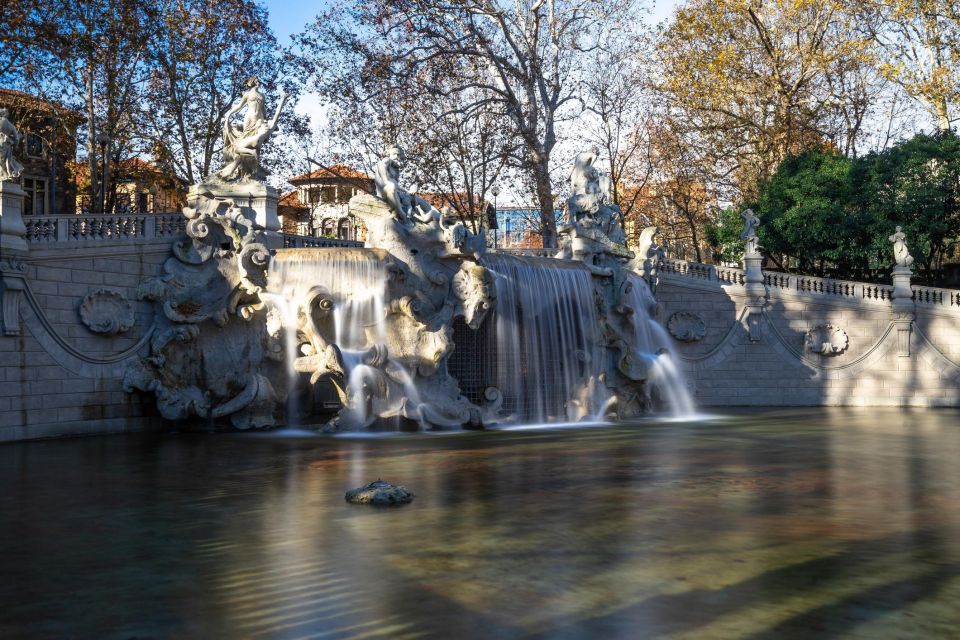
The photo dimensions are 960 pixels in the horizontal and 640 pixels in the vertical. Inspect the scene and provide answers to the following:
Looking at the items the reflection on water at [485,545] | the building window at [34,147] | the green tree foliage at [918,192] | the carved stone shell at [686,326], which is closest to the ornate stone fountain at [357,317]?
the reflection on water at [485,545]

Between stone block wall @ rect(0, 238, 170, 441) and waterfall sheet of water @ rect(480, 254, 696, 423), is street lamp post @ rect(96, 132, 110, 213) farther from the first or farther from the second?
waterfall sheet of water @ rect(480, 254, 696, 423)

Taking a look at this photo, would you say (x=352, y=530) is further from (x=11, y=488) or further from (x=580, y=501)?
(x=11, y=488)

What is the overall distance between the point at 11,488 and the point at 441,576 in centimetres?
722

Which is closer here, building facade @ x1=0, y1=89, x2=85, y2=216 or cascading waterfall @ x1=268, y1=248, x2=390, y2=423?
cascading waterfall @ x1=268, y1=248, x2=390, y2=423

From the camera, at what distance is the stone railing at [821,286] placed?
3031cm

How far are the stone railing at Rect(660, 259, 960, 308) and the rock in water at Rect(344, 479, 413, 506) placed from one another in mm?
20695

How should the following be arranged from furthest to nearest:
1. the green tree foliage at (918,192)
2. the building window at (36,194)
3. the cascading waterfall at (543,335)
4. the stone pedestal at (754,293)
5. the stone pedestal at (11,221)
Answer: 1. the building window at (36,194)
2. the green tree foliage at (918,192)
3. the stone pedestal at (754,293)
4. the cascading waterfall at (543,335)
5. the stone pedestal at (11,221)

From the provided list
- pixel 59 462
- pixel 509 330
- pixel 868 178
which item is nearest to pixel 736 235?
pixel 868 178

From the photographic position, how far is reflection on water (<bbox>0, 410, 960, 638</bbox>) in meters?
6.69

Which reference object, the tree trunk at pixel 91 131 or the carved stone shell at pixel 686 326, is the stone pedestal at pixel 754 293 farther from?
the tree trunk at pixel 91 131

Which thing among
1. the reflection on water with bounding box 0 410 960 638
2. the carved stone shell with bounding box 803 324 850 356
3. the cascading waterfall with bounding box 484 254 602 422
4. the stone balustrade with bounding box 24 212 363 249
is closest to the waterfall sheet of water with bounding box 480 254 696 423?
the cascading waterfall with bounding box 484 254 602 422

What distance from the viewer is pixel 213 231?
21.7 m

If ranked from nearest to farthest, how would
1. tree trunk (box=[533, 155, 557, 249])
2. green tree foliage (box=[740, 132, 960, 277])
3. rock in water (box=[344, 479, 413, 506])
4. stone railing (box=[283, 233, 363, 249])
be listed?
1. rock in water (box=[344, 479, 413, 506])
2. stone railing (box=[283, 233, 363, 249])
3. green tree foliage (box=[740, 132, 960, 277])
4. tree trunk (box=[533, 155, 557, 249])

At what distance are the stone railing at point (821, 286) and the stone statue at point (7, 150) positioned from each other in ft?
60.8
